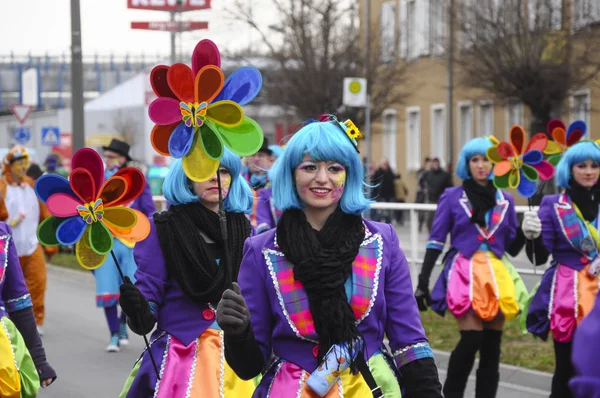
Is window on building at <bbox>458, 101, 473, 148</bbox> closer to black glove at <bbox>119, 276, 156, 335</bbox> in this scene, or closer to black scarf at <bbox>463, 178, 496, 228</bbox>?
black scarf at <bbox>463, 178, 496, 228</bbox>

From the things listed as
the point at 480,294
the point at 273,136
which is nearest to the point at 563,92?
the point at 480,294

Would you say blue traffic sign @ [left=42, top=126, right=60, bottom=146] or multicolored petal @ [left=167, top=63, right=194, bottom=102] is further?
blue traffic sign @ [left=42, top=126, right=60, bottom=146]

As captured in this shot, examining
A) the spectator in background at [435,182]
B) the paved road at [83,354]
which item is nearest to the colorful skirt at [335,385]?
the paved road at [83,354]

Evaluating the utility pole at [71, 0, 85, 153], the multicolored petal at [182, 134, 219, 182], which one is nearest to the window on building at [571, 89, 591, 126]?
the utility pole at [71, 0, 85, 153]

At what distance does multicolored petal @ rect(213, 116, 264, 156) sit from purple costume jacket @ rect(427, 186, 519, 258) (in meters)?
4.01

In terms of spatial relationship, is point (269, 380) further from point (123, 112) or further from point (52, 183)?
point (123, 112)

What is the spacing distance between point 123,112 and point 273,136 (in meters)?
6.83

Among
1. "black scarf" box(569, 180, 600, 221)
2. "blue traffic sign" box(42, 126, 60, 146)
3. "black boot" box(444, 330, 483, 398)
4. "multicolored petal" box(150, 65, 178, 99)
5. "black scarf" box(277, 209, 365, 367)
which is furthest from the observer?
"blue traffic sign" box(42, 126, 60, 146)

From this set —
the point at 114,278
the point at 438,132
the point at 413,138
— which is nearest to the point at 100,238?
the point at 114,278

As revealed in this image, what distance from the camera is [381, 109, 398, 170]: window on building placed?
4156cm

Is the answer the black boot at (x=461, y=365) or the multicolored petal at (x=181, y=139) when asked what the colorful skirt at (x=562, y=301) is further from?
the multicolored petal at (x=181, y=139)

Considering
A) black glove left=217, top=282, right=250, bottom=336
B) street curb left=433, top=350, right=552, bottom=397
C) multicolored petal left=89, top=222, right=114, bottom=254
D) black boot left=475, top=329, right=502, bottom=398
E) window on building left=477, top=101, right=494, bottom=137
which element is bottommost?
street curb left=433, top=350, right=552, bottom=397

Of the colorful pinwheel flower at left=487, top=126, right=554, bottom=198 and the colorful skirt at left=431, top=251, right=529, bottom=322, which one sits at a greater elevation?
the colorful pinwheel flower at left=487, top=126, right=554, bottom=198

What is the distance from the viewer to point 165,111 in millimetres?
4262
